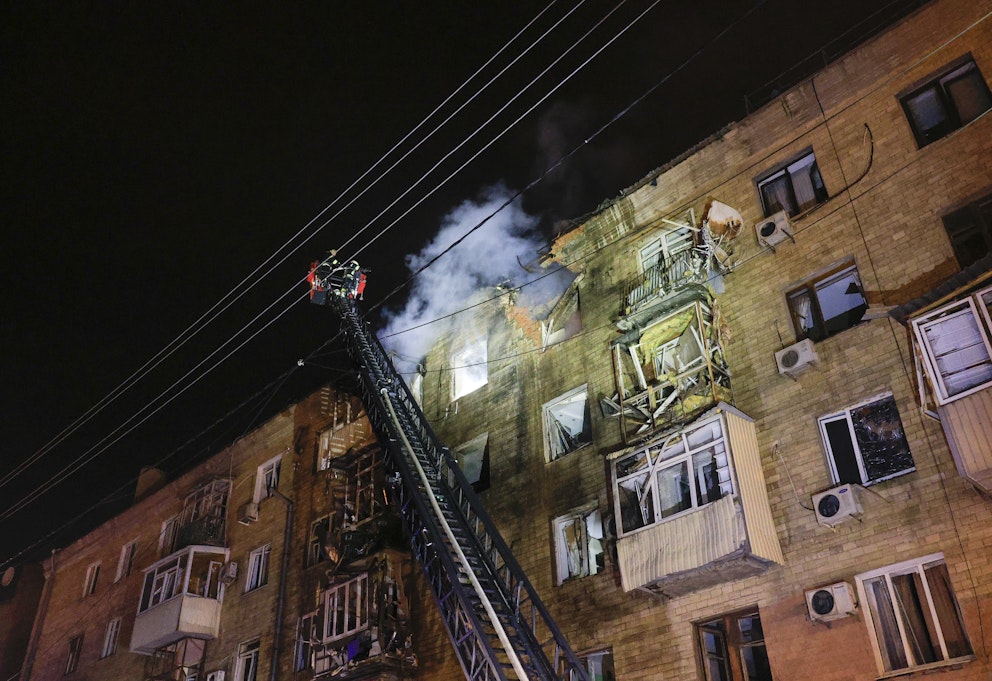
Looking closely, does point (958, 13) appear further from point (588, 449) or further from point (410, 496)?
point (410, 496)

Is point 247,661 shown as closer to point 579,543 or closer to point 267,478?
point 267,478

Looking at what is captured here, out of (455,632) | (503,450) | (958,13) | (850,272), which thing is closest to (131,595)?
(503,450)

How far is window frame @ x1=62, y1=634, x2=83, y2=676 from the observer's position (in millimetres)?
32281

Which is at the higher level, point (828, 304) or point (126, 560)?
point (126, 560)

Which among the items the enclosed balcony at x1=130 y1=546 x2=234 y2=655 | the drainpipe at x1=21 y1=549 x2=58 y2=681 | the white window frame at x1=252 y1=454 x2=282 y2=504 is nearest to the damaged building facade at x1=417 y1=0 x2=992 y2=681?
the white window frame at x1=252 y1=454 x2=282 y2=504

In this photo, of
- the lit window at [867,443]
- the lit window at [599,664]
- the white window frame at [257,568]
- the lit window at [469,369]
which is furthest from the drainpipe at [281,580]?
the lit window at [867,443]

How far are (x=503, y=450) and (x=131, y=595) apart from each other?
18394 mm

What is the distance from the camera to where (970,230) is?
49.4ft

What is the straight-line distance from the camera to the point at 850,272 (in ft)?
54.1

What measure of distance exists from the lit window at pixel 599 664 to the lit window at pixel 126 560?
23.0 meters

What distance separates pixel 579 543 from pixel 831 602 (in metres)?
6.19

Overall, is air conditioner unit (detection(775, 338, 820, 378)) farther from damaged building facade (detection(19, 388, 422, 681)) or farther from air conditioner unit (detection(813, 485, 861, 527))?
damaged building facade (detection(19, 388, 422, 681))

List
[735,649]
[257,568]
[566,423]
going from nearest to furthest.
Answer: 1. [735,649]
2. [566,423]
3. [257,568]

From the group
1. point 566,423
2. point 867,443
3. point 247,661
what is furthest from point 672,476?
point 247,661
